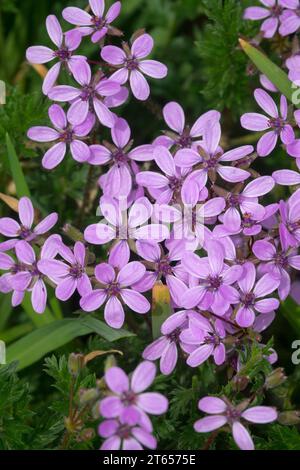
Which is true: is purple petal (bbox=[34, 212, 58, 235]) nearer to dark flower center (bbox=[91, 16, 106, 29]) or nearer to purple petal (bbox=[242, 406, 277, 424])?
dark flower center (bbox=[91, 16, 106, 29])

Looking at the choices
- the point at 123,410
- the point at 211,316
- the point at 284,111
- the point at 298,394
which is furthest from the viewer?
the point at 298,394

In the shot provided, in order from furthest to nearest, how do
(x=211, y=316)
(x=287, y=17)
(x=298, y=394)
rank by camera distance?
1. (x=298, y=394)
2. (x=287, y=17)
3. (x=211, y=316)

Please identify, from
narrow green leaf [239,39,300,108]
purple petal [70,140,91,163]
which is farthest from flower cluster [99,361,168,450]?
narrow green leaf [239,39,300,108]

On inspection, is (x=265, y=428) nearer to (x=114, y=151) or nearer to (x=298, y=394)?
(x=298, y=394)

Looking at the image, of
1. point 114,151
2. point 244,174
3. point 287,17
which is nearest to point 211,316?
point 244,174

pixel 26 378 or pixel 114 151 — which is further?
pixel 26 378

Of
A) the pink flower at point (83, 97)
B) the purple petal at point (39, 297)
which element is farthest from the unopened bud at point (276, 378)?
the pink flower at point (83, 97)

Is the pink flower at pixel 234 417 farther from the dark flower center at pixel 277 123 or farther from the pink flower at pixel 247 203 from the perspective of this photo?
the dark flower center at pixel 277 123
